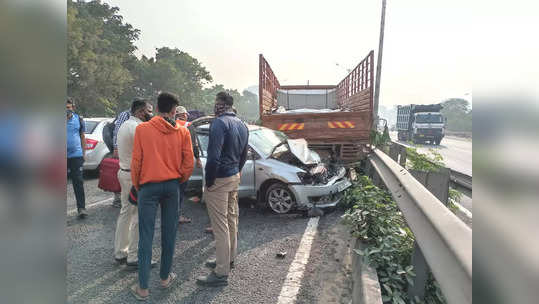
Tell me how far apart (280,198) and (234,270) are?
2.01m

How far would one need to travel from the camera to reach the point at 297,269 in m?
3.58

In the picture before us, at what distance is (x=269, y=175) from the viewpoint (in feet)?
17.8

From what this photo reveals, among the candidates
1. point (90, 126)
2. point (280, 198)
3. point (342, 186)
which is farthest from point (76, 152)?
point (342, 186)

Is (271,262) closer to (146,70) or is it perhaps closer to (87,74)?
(87,74)

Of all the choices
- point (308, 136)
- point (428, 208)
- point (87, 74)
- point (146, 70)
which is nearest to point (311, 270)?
point (428, 208)

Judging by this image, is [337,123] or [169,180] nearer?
[169,180]

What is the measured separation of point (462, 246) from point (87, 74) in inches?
1099

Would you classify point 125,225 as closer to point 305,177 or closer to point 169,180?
point 169,180

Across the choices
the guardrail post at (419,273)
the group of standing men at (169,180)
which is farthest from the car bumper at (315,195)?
the guardrail post at (419,273)

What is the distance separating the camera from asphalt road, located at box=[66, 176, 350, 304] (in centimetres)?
306

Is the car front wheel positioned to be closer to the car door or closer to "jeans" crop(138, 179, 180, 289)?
the car door

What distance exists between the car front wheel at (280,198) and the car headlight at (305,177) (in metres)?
0.30

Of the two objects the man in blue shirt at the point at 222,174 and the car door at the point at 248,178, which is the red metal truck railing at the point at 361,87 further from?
the man in blue shirt at the point at 222,174

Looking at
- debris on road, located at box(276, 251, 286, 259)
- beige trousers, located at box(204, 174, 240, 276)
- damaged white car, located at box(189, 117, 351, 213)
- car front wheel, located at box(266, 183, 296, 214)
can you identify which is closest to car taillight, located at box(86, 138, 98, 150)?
damaged white car, located at box(189, 117, 351, 213)
